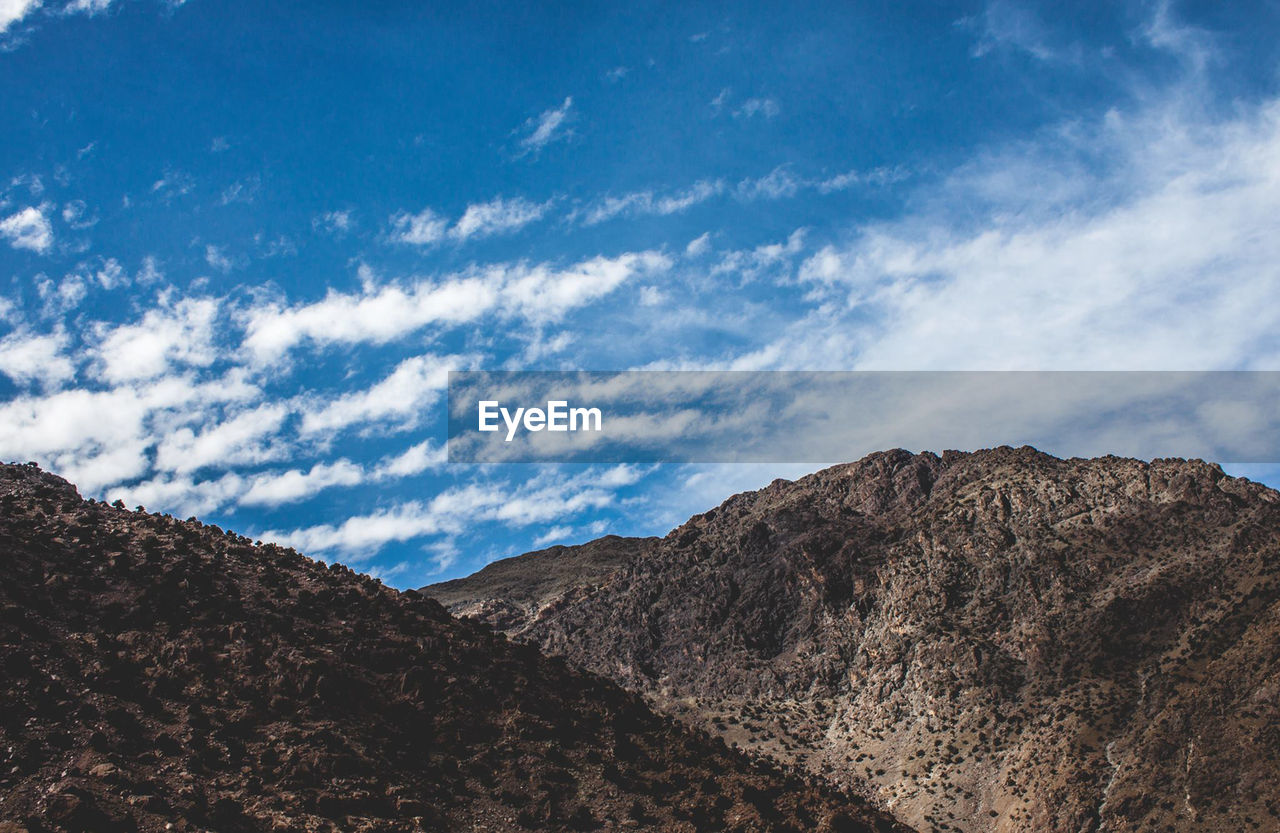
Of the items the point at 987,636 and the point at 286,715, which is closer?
the point at 286,715

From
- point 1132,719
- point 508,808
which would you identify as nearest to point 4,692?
point 508,808

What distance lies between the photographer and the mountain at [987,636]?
221ft

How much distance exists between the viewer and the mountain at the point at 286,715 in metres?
23.2

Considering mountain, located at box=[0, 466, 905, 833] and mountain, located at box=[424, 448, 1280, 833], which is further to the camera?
mountain, located at box=[424, 448, 1280, 833]

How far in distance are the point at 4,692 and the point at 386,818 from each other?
34.7ft

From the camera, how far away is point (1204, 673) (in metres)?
72.1

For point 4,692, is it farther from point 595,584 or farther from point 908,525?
point 595,584

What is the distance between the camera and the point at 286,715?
27.1 meters

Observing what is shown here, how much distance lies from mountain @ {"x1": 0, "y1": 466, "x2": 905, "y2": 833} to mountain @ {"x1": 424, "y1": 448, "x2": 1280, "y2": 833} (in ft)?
154

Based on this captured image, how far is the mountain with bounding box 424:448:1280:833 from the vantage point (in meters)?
67.3

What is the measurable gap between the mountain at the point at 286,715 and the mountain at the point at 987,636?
47000 millimetres

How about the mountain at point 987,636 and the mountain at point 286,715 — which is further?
the mountain at point 987,636

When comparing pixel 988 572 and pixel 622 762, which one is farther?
pixel 988 572

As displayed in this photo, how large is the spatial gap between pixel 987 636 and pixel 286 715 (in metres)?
81.5
